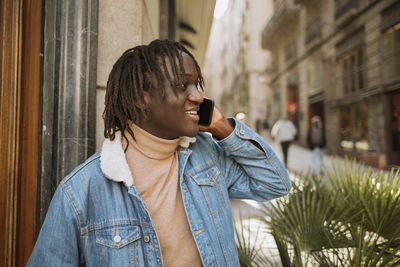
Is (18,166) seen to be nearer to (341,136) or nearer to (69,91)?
(69,91)

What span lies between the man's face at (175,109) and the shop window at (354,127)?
10815 millimetres

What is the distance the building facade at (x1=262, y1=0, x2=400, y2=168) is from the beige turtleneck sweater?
905 cm

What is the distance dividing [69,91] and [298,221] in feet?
5.57

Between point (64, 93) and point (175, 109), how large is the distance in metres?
0.79

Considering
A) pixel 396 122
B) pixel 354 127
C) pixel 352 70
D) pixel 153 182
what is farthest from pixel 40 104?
pixel 352 70

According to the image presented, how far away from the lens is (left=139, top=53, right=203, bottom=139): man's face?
3.51 ft

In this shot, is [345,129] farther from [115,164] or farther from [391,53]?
[115,164]

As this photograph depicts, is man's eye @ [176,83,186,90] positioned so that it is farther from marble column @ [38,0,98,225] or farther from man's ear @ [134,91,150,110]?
marble column @ [38,0,98,225]

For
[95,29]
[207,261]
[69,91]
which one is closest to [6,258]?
[69,91]

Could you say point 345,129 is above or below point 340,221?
above

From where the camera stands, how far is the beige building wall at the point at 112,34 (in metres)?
1.61

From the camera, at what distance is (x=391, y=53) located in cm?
848

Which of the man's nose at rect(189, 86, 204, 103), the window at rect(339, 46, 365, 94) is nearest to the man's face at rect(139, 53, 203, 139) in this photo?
the man's nose at rect(189, 86, 204, 103)

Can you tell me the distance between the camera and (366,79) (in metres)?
9.98
